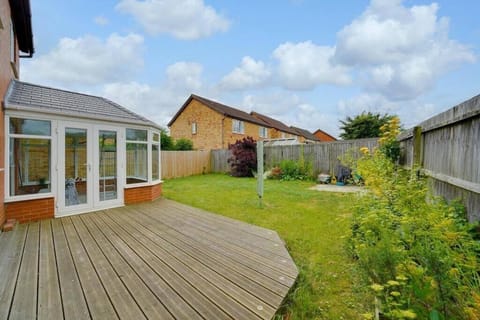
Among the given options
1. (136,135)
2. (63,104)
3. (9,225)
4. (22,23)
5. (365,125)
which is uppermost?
(22,23)

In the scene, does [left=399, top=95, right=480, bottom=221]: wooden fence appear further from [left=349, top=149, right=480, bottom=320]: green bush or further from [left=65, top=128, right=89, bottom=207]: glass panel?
[left=65, top=128, right=89, bottom=207]: glass panel

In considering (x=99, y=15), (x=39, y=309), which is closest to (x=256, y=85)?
(x=99, y=15)

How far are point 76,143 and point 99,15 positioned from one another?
213 inches

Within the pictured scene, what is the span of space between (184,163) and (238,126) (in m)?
8.31

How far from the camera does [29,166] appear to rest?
4598 mm

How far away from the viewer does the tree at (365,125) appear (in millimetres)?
21094

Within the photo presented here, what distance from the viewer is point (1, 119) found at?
4051mm

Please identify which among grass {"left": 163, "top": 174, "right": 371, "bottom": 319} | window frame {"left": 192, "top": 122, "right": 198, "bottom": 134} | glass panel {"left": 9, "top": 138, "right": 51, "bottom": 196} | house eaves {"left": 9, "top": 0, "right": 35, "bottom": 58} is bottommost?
grass {"left": 163, "top": 174, "right": 371, "bottom": 319}

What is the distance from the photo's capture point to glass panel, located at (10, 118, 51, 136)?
4.45 metres

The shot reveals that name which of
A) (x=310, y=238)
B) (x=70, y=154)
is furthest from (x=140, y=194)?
(x=310, y=238)

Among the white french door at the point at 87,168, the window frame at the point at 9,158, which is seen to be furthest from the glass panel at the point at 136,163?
the window frame at the point at 9,158

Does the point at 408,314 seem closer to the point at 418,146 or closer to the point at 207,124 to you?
the point at 418,146

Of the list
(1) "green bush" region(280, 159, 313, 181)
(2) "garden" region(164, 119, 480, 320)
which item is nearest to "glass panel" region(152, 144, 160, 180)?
(2) "garden" region(164, 119, 480, 320)

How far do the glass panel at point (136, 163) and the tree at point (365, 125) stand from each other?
20979 mm
